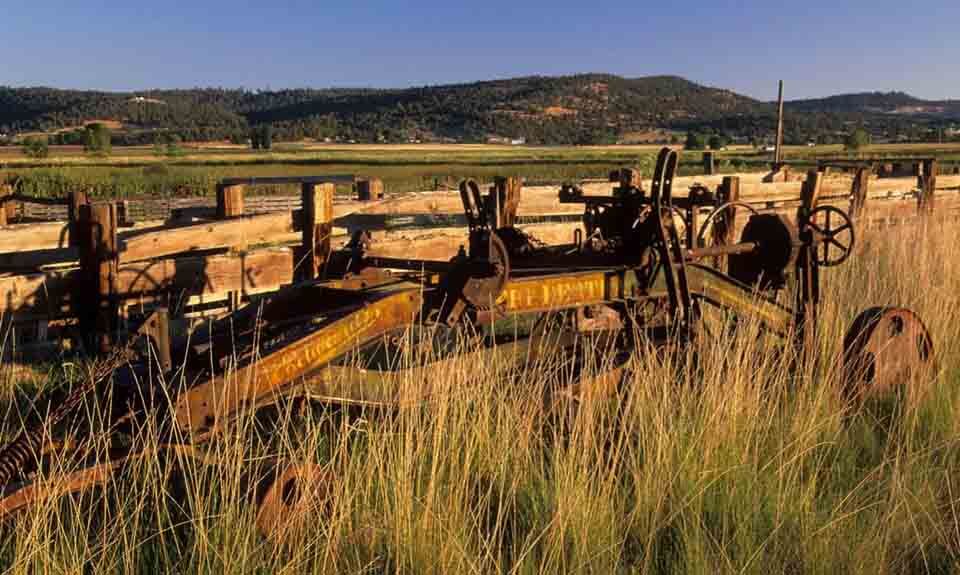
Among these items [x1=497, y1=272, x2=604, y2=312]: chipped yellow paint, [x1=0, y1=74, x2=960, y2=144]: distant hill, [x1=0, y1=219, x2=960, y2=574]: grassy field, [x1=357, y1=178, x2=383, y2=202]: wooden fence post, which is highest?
[x1=0, y1=74, x2=960, y2=144]: distant hill

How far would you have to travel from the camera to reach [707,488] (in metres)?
3.70

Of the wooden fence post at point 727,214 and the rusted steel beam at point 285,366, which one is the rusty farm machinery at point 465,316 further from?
the wooden fence post at point 727,214

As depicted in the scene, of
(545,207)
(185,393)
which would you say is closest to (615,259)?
(185,393)

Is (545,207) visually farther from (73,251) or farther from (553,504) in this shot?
(553,504)

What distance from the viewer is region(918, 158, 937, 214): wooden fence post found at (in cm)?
1429

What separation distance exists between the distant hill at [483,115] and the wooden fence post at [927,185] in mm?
118411

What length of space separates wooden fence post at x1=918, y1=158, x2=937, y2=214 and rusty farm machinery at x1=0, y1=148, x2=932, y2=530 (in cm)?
992

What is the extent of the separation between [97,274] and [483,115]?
150m

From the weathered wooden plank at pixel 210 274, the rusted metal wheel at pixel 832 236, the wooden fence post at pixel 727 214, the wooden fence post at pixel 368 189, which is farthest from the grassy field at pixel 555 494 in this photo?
the wooden fence post at pixel 727 214

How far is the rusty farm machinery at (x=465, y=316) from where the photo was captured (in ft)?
10.4

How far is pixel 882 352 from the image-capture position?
205 inches

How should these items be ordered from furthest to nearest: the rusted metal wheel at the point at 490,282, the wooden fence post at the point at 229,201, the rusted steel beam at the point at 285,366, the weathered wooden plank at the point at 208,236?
the wooden fence post at the point at 229,201 < the weathered wooden plank at the point at 208,236 < the rusted metal wheel at the point at 490,282 < the rusted steel beam at the point at 285,366

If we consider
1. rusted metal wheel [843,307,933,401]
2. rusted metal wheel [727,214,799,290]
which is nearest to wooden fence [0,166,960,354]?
rusted metal wheel [727,214,799,290]

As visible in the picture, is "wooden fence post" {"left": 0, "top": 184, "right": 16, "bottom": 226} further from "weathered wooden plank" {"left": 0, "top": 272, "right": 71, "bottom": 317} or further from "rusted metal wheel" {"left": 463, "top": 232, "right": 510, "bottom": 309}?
"rusted metal wheel" {"left": 463, "top": 232, "right": 510, "bottom": 309}
